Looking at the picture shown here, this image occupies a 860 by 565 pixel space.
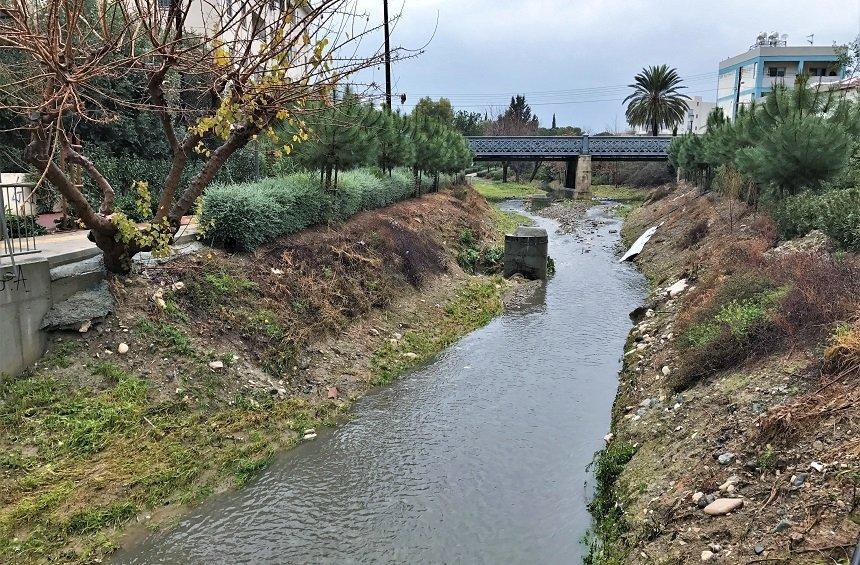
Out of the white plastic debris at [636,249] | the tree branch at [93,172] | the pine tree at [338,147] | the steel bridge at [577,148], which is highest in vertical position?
the steel bridge at [577,148]

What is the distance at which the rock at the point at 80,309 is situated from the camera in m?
8.27

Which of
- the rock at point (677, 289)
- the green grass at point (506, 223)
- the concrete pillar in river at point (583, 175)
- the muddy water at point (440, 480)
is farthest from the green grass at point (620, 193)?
the muddy water at point (440, 480)

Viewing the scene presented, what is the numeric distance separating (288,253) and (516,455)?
21.6ft

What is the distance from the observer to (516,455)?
827 cm

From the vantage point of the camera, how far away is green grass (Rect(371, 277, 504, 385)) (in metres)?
11.4

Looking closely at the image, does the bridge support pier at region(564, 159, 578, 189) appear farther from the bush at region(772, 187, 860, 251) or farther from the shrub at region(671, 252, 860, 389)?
the shrub at region(671, 252, 860, 389)

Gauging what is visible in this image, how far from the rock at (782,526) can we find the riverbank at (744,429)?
0.02 m

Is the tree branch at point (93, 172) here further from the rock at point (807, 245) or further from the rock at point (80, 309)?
the rock at point (807, 245)

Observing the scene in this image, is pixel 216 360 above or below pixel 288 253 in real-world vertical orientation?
below

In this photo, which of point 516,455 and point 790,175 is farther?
point 790,175

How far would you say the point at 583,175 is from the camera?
5234 centimetres

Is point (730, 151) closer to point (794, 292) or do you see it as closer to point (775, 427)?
point (794, 292)

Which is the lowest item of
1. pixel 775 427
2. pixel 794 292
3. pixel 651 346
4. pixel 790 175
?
pixel 651 346

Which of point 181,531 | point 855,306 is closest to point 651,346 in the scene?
point 855,306
